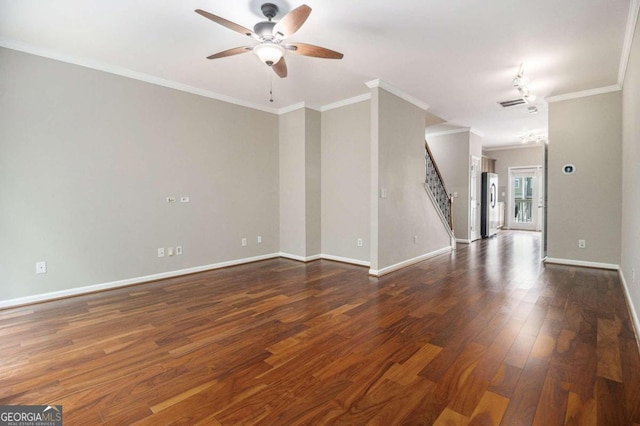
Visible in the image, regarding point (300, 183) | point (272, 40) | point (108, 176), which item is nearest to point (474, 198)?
point (300, 183)

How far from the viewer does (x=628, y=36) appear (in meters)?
3.10

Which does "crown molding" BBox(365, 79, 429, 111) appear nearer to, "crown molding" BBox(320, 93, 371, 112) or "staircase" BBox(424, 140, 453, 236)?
"crown molding" BBox(320, 93, 371, 112)

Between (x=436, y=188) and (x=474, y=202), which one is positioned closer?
(x=436, y=188)

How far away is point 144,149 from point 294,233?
108 inches

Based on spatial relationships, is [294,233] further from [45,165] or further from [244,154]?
[45,165]

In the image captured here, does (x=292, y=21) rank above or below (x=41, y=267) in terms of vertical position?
above

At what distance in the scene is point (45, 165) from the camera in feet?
11.3

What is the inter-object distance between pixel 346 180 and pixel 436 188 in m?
2.49

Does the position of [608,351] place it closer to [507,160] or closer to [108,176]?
[108,176]

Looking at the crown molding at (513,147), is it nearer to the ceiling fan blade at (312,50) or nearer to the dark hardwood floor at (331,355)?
the dark hardwood floor at (331,355)

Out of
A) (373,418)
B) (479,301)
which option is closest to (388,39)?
(479,301)

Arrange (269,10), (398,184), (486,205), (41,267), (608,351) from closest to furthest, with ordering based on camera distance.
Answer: (608,351) → (269,10) → (41,267) → (398,184) → (486,205)

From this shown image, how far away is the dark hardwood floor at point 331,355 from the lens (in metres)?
1.67

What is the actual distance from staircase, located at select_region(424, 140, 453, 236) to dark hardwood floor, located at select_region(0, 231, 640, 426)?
255cm
